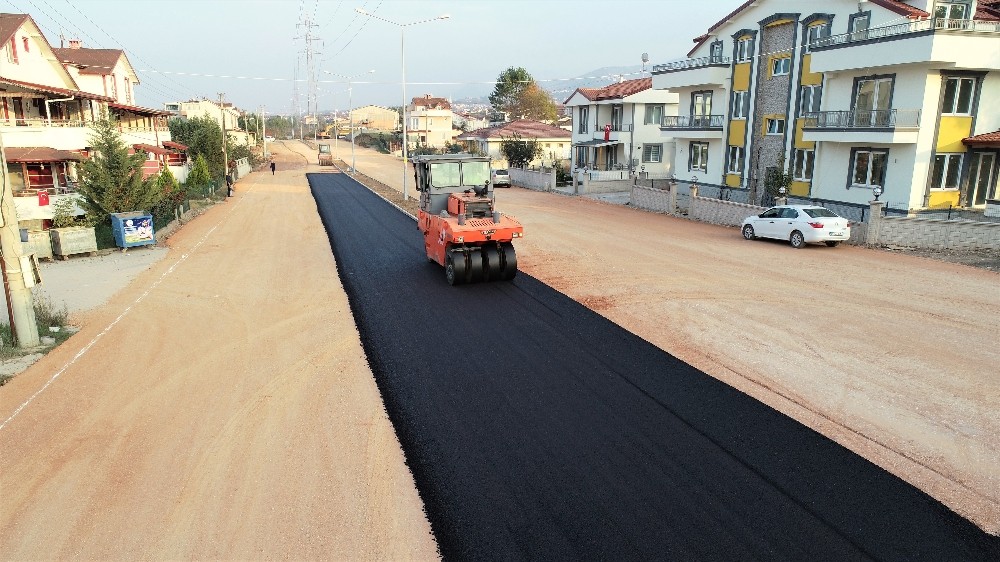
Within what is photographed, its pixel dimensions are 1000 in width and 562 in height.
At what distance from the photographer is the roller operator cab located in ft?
54.1

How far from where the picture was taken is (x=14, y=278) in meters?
12.4

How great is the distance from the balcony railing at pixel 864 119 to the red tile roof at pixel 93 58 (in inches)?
1892

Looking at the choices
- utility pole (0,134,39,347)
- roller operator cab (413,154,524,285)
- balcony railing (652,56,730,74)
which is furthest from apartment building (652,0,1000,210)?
utility pole (0,134,39,347)

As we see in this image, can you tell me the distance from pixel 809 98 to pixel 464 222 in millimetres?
24470

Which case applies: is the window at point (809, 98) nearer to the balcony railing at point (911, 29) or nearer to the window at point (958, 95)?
the balcony railing at point (911, 29)

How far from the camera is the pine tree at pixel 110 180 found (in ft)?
78.8

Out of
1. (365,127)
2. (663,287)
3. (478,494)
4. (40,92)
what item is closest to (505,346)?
(478,494)

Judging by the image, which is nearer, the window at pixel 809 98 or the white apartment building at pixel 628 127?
the window at pixel 809 98

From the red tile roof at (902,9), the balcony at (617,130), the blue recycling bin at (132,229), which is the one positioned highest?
the red tile roof at (902,9)

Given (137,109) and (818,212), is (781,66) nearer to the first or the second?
(818,212)

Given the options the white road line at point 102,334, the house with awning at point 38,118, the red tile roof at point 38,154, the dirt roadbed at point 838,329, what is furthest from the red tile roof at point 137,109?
the dirt roadbed at point 838,329

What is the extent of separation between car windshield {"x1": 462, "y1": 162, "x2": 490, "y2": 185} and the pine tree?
48.4 ft

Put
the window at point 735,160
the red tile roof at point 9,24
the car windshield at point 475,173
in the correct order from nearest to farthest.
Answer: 1. the car windshield at point 475,173
2. the red tile roof at point 9,24
3. the window at point 735,160

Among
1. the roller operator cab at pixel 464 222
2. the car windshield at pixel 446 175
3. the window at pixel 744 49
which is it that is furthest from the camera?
the window at pixel 744 49
